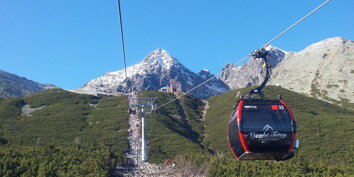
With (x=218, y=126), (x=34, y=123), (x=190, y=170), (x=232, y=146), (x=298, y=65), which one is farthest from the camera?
(x=298, y=65)

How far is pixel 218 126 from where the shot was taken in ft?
216

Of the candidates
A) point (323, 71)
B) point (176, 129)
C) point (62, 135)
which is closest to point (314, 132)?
point (176, 129)

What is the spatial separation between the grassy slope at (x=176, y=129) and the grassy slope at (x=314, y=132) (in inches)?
116

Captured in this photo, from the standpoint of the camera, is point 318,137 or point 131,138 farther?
point 131,138

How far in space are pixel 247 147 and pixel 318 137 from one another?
41.8 metres

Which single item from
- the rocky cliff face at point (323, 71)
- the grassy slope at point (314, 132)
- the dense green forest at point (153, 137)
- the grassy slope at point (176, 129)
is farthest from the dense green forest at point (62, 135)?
the rocky cliff face at point (323, 71)

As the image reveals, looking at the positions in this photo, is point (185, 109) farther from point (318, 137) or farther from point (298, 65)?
point (298, 65)

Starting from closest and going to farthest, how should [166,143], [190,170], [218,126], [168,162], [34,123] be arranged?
[190,170] < [168,162] < [166,143] < [34,123] < [218,126]

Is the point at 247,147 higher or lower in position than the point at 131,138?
lower

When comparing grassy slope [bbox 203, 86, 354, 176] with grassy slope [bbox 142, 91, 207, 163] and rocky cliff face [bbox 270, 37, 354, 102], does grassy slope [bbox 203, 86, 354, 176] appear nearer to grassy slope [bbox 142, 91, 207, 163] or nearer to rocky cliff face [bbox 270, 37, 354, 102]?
grassy slope [bbox 142, 91, 207, 163]

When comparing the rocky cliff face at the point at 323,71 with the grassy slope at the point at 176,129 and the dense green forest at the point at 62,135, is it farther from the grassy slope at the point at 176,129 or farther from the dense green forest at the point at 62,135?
the dense green forest at the point at 62,135

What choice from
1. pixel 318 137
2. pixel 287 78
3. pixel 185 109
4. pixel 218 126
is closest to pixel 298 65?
pixel 287 78

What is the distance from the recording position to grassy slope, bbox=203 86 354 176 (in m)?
40.4

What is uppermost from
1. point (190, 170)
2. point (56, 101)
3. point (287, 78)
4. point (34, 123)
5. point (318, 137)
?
point (287, 78)
